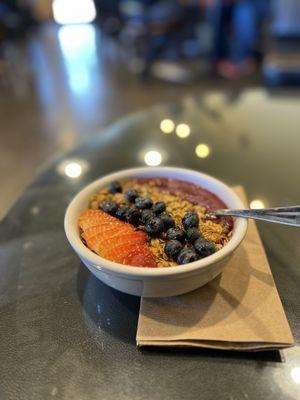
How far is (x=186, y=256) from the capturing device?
56 cm

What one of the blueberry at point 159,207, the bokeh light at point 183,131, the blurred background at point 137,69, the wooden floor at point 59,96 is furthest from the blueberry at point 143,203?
the blurred background at point 137,69

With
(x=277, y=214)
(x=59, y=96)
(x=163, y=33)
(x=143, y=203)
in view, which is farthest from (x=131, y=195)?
(x=163, y=33)

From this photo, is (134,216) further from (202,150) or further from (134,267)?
(202,150)

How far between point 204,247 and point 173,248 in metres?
0.05

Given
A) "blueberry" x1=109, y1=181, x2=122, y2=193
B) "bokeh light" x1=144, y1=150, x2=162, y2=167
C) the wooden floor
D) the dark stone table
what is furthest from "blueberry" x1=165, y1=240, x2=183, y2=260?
the wooden floor

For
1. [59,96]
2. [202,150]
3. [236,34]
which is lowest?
[59,96]

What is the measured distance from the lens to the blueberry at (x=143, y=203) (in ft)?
2.19

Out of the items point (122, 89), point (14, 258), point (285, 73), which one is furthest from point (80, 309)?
point (122, 89)

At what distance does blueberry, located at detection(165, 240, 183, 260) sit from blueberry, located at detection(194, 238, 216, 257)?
27 mm

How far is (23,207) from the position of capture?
35.0 inches

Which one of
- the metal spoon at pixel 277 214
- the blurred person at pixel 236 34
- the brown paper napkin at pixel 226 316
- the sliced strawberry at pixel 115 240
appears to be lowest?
the blurred person at pixel 236 34

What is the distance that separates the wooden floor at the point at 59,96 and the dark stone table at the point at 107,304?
1060 millimetres

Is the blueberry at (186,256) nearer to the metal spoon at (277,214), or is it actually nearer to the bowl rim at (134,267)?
the bowl rim at (134,267)

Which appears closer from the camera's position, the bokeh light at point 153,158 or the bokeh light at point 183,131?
the bokeh light at point 153,158
